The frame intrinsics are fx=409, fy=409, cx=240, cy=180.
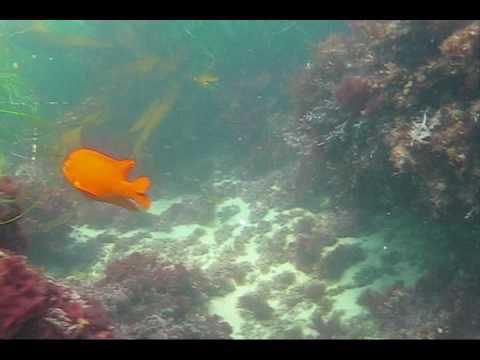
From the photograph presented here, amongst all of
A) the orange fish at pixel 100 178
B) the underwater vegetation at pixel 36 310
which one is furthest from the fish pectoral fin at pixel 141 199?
the underwater vegetation at pixel 36 310

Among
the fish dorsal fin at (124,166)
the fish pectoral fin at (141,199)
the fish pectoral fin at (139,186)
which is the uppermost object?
the fish dorsal fin at (124,166)

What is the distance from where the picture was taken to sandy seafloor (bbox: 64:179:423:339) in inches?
297

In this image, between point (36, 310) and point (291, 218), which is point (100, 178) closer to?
point (36, 310)

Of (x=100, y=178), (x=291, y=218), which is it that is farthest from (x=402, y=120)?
(x=100, y=178)

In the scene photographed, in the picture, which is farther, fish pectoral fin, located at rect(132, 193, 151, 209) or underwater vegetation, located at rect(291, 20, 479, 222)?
underwater vegetation, located at rect(291, 20, 479, 222)

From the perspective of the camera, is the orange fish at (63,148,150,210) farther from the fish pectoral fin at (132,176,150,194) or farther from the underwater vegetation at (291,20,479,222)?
the underwater vegetation at (291,20,479,222)

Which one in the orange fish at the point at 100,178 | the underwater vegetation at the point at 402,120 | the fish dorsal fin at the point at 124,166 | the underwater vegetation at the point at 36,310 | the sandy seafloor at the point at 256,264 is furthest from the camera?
the sandy seafloor at the point at 256,264

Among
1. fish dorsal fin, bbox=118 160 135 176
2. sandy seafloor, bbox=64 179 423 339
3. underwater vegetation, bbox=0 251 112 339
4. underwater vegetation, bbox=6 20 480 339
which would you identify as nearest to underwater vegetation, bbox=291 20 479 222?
underwater vegetation, bbox=6 20 480 339

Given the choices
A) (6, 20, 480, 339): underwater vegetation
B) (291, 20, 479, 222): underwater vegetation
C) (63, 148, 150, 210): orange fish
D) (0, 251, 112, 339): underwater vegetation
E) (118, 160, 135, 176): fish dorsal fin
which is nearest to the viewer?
(0, 251, 112, 339): underwater vegetation

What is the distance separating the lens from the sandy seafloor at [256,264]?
297 inches

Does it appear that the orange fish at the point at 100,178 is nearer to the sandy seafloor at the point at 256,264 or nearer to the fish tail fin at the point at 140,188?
the fish tail fin at the point at 140,188

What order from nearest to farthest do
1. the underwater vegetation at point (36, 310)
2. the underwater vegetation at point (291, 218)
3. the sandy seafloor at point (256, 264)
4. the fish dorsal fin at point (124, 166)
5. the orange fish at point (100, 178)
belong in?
the underwater vegetation at point (36, 310)
the orange fish at point (100, 178)
the fish dorsal fin at point (124, 166)
the underwater vegetation at point (291, 218)
the sandy seafloor at point (256, 264)
